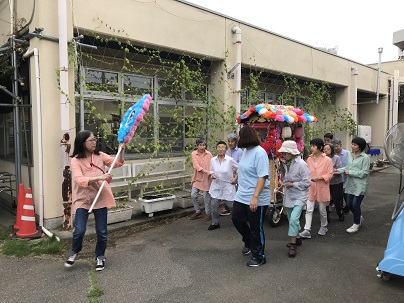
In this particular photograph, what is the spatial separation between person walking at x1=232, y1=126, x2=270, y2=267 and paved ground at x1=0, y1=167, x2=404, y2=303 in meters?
0.34

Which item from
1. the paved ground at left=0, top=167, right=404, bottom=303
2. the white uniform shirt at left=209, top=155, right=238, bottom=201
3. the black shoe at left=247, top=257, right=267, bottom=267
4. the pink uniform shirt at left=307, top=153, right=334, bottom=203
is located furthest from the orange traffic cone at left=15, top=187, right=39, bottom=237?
the pink uniform shirt at left=307, top=153, right=334, bottom=203

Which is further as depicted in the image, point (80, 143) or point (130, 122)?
point (130, 122)

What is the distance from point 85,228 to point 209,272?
65.0 inches

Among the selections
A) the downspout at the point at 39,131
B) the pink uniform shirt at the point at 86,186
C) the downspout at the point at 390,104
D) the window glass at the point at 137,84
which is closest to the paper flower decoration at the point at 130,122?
the pink uniform shirt at the point at 86,186

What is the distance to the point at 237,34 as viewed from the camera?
26.9 ft

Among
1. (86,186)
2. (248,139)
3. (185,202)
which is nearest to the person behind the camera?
(86,186)

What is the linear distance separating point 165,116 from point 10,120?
11.9ft

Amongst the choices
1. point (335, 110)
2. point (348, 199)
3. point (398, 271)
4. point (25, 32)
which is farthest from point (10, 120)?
point (335, 110)

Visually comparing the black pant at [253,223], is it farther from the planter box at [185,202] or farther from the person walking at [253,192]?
the planter box at [185,202]

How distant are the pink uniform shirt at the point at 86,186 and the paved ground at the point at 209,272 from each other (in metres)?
0.89

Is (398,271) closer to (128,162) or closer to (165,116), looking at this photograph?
(128,162)

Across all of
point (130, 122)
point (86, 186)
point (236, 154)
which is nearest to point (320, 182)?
point (236, 154)

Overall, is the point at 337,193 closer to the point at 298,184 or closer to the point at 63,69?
the point at 298,184

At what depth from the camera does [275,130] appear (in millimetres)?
6305
